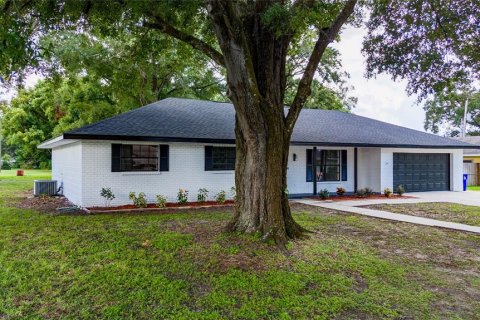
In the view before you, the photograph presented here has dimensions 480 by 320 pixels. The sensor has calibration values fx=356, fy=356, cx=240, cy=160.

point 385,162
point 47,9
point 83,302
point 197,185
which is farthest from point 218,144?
point 83,302

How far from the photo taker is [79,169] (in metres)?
11.5

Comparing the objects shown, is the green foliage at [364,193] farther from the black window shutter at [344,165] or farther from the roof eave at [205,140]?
the roof eave at [205,140]

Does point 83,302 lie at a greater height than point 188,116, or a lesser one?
lesser

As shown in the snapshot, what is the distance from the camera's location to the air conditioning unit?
1496 cm

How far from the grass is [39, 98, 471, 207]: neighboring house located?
3.52m

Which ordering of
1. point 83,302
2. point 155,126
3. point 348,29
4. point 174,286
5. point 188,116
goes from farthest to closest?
point 188,116 < point 155,126 < point 348,29 < point 174,286 < point 83,302

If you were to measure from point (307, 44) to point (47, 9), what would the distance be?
42.3ft

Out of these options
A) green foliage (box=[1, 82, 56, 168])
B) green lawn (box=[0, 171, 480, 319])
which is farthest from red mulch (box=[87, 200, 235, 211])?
green foliage (box=[1, 82, 56, 168])

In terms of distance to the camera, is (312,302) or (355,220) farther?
(355,220)

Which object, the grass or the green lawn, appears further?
the grass

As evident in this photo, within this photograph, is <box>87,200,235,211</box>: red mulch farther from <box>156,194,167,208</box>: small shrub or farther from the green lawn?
the green lawn

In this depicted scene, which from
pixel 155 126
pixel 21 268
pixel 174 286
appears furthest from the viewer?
pixel 155 126

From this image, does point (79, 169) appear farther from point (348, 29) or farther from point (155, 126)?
point (348, 29)

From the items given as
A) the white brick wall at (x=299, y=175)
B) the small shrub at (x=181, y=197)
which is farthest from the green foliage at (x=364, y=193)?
the small shrub at (x=181, y=197)
